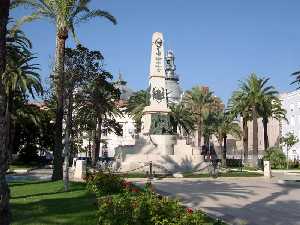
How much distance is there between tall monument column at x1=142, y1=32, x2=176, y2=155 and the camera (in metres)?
35.7

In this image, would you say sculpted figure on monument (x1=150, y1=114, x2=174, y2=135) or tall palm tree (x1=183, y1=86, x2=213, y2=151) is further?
tall palm tree (x1=183, y1=86, x2=213, y2=151)

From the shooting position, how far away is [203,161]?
36.0 metres

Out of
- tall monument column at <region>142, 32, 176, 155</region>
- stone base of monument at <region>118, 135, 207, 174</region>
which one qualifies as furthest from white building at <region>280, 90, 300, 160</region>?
tall monument column at <region>142, 32, 176, 155</region>

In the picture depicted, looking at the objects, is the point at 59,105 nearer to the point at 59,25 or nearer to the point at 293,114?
the point at 59,25

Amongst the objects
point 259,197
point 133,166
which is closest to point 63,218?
point 259,197

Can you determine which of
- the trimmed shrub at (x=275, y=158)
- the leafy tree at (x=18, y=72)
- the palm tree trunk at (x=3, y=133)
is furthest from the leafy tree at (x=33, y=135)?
the palm tree trunk at (x=3, y=133)

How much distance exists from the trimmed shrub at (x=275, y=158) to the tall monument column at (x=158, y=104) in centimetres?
1968

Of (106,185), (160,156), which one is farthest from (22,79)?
(106,185)

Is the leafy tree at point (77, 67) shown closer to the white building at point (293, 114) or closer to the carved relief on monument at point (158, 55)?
the carved relief on monument at point (158, 55)

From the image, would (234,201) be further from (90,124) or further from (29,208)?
(90,124)

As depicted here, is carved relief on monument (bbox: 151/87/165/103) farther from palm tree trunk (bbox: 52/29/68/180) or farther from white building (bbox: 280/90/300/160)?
white building (bbox: 280/90/300/160)

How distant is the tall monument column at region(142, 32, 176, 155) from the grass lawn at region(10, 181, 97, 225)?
59.1 ft

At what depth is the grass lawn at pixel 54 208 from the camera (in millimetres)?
11016

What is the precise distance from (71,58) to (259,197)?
12514 mm
